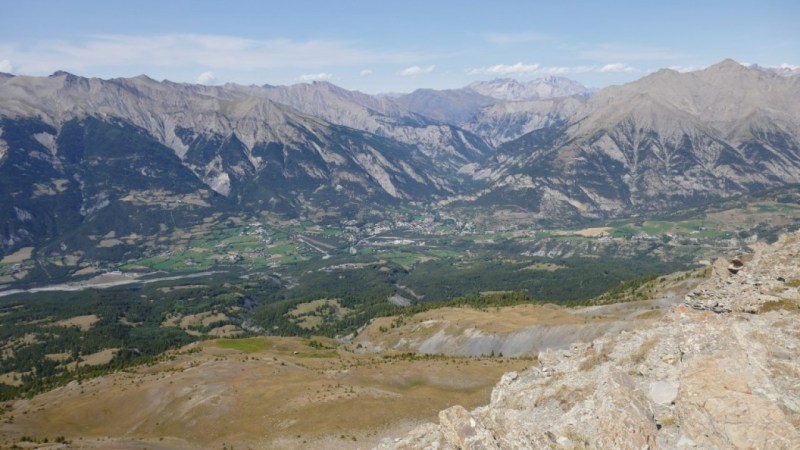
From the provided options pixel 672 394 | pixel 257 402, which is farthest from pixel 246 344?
pixel 672 394

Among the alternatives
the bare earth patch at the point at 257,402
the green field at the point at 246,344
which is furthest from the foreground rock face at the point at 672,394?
the green field at the point at 246,344

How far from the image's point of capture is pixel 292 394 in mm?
91625

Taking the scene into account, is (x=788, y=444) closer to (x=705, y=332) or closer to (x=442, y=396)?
(x=705, y=332)

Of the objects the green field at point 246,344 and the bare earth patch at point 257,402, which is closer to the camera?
the bare earth patch at point 257,402

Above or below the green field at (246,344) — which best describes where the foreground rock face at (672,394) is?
above

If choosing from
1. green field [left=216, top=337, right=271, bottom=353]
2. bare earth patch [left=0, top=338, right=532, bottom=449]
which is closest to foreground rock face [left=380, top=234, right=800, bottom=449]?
bare earth patch [left=0, top=338, right=532, bottom=449]

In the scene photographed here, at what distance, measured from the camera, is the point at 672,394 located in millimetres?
39094

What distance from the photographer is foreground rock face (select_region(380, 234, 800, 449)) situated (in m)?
33.2

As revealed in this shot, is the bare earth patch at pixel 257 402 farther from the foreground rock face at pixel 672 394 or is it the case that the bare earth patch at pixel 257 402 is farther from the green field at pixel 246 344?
the green field at pixel 246 344

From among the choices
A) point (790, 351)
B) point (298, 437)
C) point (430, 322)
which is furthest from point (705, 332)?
point (430, 322)

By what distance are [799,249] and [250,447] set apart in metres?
70.6

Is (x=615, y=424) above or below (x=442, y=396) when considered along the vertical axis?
above

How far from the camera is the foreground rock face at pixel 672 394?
3322 cm

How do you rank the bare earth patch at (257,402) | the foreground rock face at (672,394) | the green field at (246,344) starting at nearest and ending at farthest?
the foreground rock face at (672,394) < the bare earth patch at (257,402) < the green field at (246,344)
